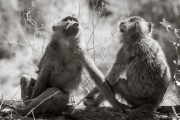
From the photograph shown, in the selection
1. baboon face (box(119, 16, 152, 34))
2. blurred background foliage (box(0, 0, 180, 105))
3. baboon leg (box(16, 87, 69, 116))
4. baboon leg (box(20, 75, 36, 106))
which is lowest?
baboon leg (box(16, 87, 69, 116))

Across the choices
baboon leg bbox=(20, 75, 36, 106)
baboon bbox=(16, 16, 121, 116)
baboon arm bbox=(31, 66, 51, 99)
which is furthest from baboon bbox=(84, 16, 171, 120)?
baboon leg bbox=(20, 75, 36, 106)

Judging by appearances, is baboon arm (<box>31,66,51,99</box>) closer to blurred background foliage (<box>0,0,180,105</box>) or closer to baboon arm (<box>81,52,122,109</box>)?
baboon arm (<box>81,52,122,109</box>)

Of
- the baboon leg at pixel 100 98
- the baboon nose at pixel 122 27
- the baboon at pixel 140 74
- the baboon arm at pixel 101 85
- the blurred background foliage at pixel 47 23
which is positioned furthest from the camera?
the blurred background foliage at pixel 47 23

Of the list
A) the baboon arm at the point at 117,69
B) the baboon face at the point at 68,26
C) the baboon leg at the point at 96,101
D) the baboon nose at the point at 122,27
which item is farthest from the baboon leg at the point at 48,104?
the baboon nose at the point at 122,27

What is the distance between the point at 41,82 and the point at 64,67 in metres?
0.54

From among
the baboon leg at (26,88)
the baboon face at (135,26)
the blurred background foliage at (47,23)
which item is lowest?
the baboon leg at (26,88)

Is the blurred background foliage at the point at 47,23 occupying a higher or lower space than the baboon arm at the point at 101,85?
higher

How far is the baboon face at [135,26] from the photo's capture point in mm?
6504

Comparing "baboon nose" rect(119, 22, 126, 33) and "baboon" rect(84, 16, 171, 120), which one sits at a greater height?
"baboon nose" rect(119, 22, 126, 33)

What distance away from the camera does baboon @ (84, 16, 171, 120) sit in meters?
6.11

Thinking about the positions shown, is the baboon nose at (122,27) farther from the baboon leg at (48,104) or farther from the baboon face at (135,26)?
the baboon leg at (48,104)

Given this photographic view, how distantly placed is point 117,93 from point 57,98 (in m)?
1.26

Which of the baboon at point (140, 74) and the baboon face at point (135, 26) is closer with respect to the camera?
the baboon at point (140, 74)

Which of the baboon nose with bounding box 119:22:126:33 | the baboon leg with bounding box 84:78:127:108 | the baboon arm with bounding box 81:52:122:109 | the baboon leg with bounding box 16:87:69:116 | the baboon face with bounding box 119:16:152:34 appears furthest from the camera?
the baboon nose with bounding box 119:22:126:33
